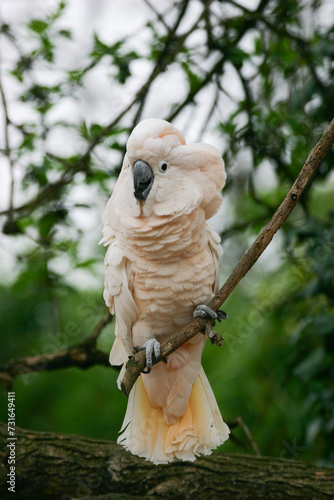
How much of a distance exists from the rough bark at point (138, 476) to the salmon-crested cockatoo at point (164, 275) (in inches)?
15.4

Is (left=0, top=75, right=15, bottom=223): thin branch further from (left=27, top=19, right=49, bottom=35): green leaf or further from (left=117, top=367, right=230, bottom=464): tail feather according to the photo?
(left=117, top=367, right=230, bottom=464): tail feather

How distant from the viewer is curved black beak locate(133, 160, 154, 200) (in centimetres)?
139

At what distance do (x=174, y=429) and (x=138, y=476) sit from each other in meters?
0.50

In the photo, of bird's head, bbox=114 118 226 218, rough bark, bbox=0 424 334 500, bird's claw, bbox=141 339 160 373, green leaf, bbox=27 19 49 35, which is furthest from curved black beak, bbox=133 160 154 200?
green leaf, bbox=27 19 49 35

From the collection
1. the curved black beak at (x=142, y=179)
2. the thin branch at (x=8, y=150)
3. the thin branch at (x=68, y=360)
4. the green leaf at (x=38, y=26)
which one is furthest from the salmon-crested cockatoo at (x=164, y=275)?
the green leaf at (x=38, y=26)

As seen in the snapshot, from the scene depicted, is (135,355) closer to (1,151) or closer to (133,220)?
(133,220)

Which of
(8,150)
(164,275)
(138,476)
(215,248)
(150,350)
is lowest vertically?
(138,476)

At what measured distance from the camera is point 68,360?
2.34m

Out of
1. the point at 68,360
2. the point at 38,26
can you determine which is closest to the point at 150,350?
the point at 68,360

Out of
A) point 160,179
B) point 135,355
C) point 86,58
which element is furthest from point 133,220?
point 86,58

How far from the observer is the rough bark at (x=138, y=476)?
1.98 m

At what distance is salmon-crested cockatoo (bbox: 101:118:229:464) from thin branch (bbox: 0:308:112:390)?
57 centimetres

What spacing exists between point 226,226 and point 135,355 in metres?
1.35

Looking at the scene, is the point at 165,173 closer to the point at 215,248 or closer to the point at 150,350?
the point at 215,248
